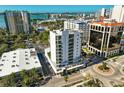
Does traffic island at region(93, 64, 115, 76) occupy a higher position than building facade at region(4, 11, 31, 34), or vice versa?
building facade at region(4, 11, 31, 34)

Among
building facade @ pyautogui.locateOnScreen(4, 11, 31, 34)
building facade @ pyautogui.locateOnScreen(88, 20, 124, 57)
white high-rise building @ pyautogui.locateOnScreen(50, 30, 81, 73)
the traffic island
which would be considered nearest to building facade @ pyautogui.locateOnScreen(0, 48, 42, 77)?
white high-rise building @ pyautogui.locateOnScreen(50, 30, 81, 73)

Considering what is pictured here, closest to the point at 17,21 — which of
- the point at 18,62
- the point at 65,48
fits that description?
the point at 18,62

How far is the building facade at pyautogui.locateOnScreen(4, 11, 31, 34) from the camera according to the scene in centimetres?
1481

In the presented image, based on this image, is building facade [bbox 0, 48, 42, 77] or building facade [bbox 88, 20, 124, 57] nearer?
building facade [bbox 0, 48, 42, 77]

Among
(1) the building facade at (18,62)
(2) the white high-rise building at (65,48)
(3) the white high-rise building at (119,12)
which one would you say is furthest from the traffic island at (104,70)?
(3) the white high-rise building at (119,12)

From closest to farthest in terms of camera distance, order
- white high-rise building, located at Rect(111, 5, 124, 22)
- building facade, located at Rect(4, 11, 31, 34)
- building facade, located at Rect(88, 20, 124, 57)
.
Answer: building facade, located at Rect(88, 20, 124, 57) < building facade, located at Rect(4, 11, 31, 34) < white high-rise building, located at Rect(111, 5, 124, 22)

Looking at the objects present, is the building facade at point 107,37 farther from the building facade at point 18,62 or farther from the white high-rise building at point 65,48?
the building facade at point 18,62

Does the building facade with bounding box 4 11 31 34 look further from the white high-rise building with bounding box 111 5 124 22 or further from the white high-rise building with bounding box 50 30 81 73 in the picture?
the white high-rise building with bounding box 111 5 124 22

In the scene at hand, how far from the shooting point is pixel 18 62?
8.29 metres

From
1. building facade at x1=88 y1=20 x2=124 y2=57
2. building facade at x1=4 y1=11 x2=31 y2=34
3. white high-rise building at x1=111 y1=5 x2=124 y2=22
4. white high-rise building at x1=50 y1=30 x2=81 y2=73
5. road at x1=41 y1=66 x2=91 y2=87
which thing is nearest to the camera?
road at x1=41 y1=66 x2=91 y2=87

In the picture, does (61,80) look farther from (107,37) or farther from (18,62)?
(107,37)

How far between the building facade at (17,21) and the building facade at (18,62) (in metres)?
6.96

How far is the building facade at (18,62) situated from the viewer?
761 cm

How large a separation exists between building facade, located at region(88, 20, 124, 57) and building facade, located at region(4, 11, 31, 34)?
964 cm
